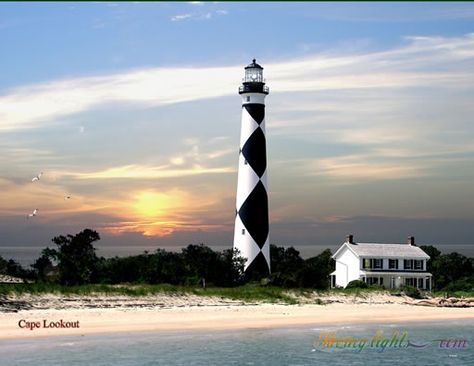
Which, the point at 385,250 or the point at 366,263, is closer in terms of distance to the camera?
the point at 366,263

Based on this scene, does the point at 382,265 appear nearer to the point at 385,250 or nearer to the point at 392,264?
the point at 392,264

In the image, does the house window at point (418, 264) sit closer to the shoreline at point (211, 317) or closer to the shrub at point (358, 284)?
the shrub at point (358, 284)

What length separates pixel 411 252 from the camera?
54719 millimetres

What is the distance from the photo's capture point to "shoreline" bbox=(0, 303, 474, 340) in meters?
29.7

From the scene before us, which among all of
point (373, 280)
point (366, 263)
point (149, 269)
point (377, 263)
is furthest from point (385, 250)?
point (149, 269)

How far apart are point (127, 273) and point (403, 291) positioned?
53.7 ft

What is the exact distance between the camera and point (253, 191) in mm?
45375

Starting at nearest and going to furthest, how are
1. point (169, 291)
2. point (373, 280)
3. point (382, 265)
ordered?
point (169, 291)
point (373, 280)
point (382, 265)

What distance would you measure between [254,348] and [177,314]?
732 cm

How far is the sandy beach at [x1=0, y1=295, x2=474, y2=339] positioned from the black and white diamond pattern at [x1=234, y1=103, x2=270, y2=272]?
232 inches

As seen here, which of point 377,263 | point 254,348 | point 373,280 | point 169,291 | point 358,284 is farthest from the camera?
point 377,263

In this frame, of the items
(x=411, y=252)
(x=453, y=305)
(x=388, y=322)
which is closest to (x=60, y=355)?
(x=388, y=322)

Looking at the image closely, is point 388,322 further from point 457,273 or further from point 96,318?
point 457,273

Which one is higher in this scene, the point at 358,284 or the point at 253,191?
the point at 253,191
